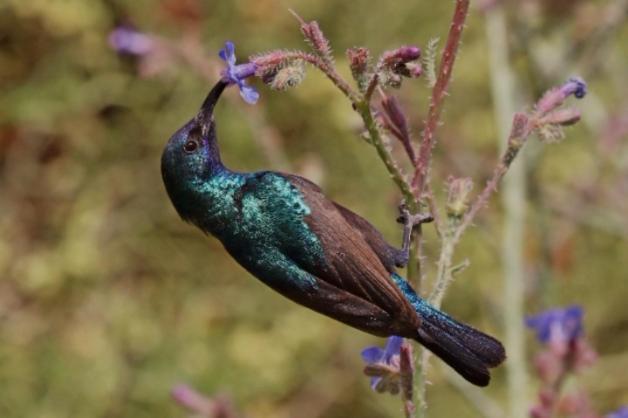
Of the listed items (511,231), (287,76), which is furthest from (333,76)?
(511,231)

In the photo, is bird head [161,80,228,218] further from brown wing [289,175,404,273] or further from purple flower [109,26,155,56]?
purple flower [109,26,155,56]

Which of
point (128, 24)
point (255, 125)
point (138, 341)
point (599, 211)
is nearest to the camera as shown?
point (255, 125)

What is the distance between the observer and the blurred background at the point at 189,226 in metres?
4.40

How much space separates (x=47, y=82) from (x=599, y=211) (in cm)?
272

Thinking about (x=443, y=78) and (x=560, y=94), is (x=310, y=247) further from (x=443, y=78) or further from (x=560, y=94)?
(x=560, y=94)

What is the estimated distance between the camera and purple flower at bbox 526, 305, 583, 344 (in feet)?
8.48

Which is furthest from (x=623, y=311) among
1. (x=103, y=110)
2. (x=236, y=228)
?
(x=236, y=228)

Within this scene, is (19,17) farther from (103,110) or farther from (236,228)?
(236,228)

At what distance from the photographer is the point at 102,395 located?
4305mm

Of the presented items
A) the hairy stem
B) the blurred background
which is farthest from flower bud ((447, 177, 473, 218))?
the blurred background

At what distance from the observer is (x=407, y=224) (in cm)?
180

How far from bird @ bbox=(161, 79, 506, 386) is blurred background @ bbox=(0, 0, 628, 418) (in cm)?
217

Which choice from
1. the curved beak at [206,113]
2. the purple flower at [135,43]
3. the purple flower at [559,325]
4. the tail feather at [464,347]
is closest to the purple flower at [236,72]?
the curved beak at [206,113]

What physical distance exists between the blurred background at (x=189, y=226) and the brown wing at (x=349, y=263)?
7.19 feet
